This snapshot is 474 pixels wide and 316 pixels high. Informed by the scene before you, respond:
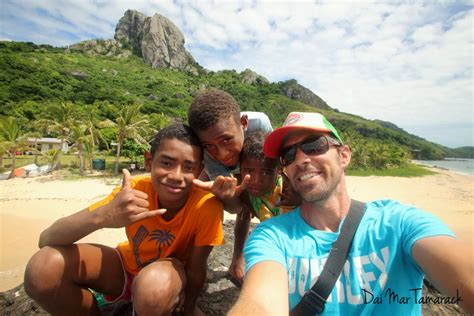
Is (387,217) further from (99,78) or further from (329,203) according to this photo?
(99,78)

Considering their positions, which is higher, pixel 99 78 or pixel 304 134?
pixel 99 78

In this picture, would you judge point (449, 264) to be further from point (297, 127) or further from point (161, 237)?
point (161, 237)

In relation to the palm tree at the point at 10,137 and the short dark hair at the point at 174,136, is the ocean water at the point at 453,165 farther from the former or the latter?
the palm tree at the point at 10,137

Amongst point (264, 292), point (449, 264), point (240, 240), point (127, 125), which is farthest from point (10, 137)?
point (449, 264)

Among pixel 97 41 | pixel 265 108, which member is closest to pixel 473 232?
pixel 265 108

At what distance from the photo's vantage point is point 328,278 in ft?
5.58

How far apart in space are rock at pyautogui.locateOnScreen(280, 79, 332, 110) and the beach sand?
93516mm

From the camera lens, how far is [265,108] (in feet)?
286

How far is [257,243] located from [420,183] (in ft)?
112

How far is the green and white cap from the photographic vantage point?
7.02 feet

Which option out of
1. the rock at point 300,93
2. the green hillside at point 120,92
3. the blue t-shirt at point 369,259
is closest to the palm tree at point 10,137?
the green hillside at point 120,92

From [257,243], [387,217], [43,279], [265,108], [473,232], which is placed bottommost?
[473,232]

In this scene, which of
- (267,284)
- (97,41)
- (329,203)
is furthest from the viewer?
(97,41)

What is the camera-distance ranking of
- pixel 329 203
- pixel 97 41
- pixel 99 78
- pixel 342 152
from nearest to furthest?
pixel 329 203
pixel 342 152
pixel 99 78
pixel 97 41
